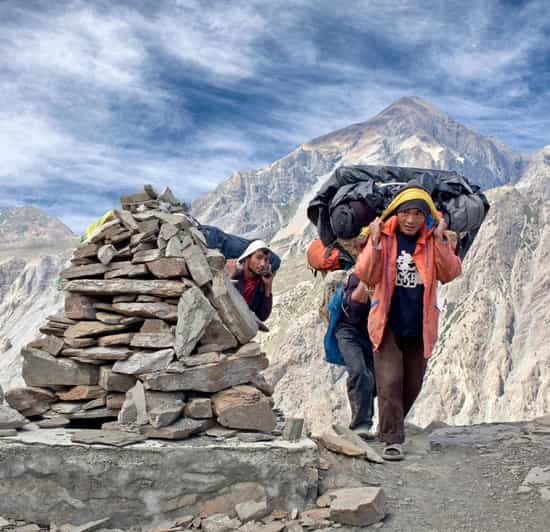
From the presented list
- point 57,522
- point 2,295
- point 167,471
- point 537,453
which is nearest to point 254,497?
point 167,471

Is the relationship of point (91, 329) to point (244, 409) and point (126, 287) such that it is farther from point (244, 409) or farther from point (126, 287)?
point (244, 409)

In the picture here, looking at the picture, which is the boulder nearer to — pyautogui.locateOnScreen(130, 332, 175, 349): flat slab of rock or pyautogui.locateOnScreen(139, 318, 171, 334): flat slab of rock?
pyautogui.locateOnScreen(130, 332, 175, 349): flat slab of rock

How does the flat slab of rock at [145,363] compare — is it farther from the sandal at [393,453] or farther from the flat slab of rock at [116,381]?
the sandal at [393,453]

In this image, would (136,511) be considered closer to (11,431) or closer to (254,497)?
(254,497)

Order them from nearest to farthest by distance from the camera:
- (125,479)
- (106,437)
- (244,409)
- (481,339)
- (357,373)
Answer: (125,479)
(106,437)
(244,409)
(357,373)
(481,339)

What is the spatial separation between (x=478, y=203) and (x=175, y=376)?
3665mm

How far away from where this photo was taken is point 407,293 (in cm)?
552

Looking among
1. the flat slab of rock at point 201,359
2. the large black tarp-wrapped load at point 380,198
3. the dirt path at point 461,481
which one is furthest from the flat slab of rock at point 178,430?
the large black tarp-wrapped load at point 380,198

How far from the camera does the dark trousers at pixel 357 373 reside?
269 inches

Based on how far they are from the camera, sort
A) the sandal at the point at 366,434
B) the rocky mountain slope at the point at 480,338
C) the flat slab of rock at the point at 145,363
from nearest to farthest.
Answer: the flat slab of rock at the point at 145,363 → the sandal at the point at 366,434 → the rocky mountain slope at the point at 480,338

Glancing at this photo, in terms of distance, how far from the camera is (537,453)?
5.74m

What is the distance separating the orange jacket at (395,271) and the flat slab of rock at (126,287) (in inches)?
68.1

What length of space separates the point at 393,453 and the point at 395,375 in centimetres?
79

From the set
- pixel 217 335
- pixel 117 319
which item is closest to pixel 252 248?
pixel 217 335
